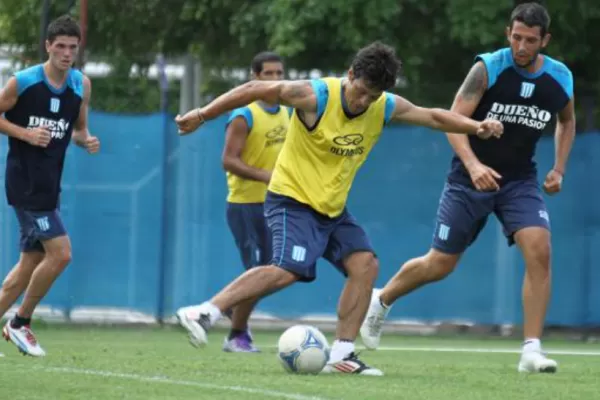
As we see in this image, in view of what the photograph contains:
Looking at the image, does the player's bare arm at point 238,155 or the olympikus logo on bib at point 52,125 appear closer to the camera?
the olympikus logo on bib at point 52,125

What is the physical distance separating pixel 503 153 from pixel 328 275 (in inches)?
255

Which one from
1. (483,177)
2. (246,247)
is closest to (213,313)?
(483,177)

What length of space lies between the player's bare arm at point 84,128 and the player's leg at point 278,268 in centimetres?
221

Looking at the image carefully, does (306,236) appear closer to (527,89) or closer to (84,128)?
(527,89)

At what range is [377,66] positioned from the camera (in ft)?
29.6

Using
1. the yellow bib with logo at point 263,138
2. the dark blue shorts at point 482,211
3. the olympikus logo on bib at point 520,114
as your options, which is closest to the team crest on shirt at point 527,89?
the olympikus logo on bib at point 520,114

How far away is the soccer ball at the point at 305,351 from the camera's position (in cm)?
930

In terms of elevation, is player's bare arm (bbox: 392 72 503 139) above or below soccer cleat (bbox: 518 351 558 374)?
above

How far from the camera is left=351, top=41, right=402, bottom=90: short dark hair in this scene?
904cm

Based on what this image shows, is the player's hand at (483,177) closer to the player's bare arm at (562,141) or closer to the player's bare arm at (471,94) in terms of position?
the player's bare arm at (471,94)

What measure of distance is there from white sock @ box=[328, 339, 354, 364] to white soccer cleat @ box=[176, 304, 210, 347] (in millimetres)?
897

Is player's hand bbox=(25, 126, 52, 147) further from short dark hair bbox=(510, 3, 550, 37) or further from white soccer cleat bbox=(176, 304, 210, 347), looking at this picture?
short dark hair bbox=(510, 3, 550, 37)

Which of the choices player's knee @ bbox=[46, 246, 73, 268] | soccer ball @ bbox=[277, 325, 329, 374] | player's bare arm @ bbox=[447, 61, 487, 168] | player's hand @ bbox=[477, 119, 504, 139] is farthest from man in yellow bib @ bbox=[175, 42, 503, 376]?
player's knee @ bbox=[46, 246, 73, 268]

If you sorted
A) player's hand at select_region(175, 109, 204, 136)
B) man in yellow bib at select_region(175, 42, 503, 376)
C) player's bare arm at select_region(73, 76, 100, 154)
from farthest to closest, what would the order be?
player's bare arm at select_region(73, 76, 100, 154), man in yellow bib at select_region(175, 42, 503, 376), player's hand at select_region(175, 109, 204, 136)
